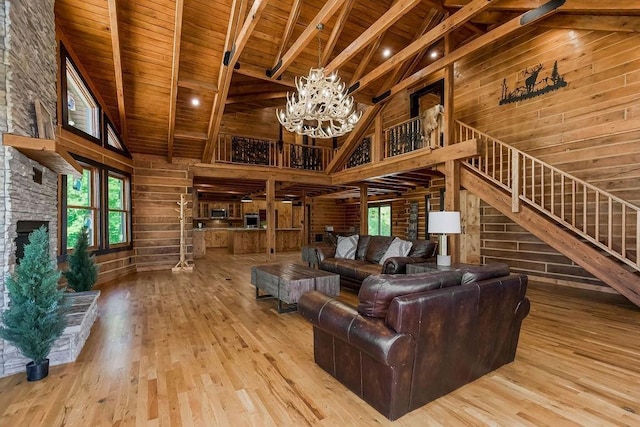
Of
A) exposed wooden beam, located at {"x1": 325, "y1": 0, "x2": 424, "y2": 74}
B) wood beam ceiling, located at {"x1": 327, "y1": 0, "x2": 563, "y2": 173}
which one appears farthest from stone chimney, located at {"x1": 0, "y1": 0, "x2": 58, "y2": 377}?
wood beam ceiling, located at {"x1": 327, "y1": 0, "x2": 563, "y2": 173}

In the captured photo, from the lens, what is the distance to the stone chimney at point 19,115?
7.72ft

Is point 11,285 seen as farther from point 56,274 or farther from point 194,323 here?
point 194,323

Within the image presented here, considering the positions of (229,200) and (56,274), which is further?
(229,200)

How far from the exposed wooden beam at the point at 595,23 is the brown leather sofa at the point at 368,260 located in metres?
4.28

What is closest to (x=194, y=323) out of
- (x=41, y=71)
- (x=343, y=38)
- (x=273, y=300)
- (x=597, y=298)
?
(x=273, y=300)

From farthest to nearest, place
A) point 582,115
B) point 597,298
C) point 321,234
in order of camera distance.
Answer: point 321,234, point 582,115, point 597,298

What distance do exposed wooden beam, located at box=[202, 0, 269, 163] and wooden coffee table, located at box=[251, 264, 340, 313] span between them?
11.3ft

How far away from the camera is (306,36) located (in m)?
4.64

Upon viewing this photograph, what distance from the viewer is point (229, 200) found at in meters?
13.5

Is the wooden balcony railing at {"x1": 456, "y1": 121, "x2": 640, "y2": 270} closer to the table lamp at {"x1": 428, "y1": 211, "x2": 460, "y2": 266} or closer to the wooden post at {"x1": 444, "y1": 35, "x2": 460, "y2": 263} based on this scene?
the wooden post at {"x1": 444, "y1": 35, "x2": 460, "y2": 263}

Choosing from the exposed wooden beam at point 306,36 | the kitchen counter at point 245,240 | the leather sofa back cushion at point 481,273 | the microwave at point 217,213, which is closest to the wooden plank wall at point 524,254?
the leather sofa back cushion at point 481,273

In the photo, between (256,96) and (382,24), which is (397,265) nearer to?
(382,24)

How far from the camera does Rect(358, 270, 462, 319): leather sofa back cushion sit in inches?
71.8

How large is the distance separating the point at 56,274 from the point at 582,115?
739 centimetres
